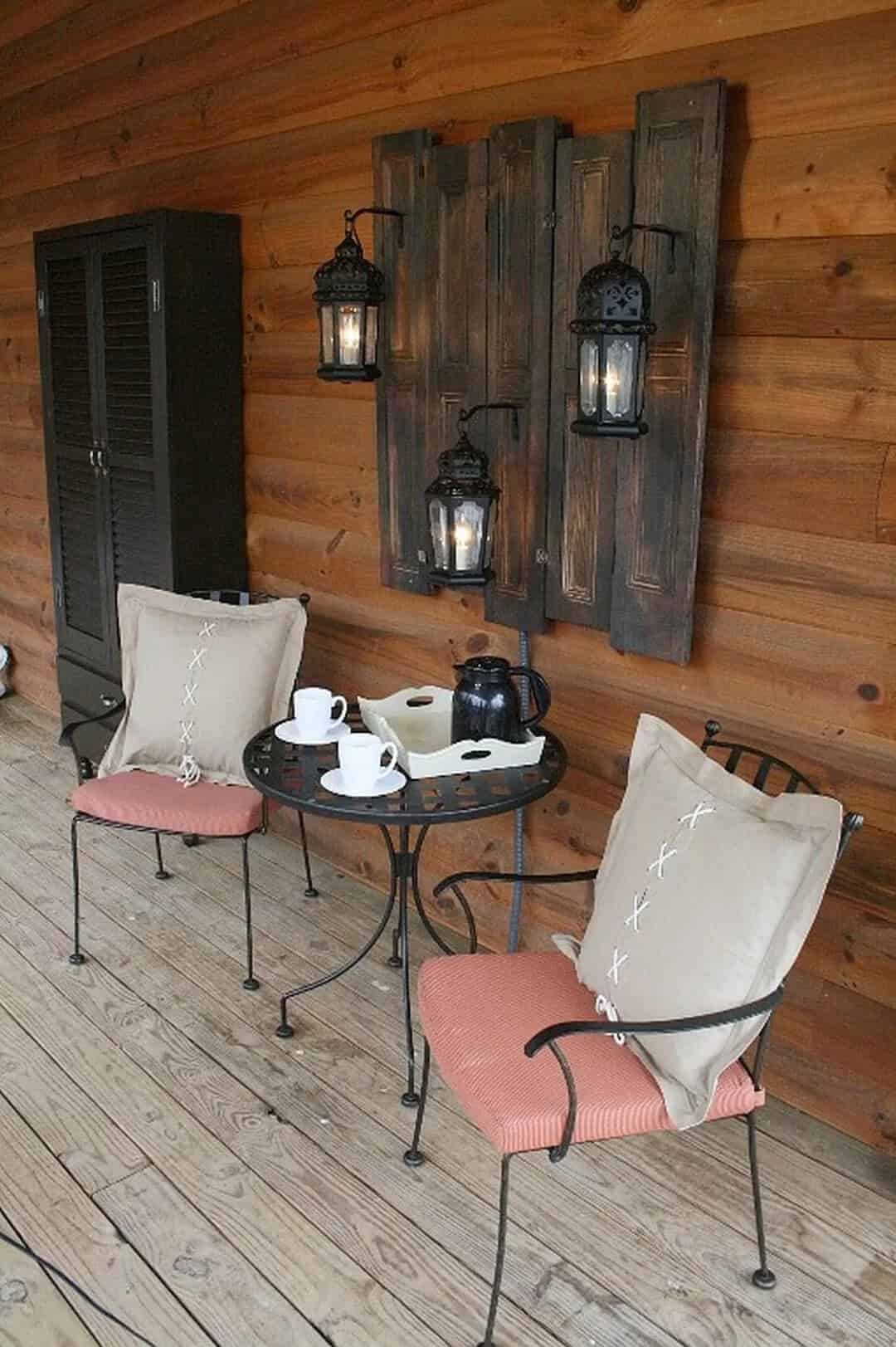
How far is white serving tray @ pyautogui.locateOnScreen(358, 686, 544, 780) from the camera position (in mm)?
2268

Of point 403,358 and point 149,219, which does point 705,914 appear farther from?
point 149,219

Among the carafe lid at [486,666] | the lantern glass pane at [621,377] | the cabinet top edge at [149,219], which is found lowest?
the carafe lid at [486,666]

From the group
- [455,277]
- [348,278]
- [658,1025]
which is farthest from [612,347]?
[658,1025]

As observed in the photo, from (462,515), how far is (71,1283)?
1.50 meters

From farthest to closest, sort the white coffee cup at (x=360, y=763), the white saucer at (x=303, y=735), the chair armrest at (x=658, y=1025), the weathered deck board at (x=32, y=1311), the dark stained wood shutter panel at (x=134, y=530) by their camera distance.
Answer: the dark stained wood shutter panel at (x=134, y=530), the white saucer at (x=303, y=735), the white coffee cup at (x=360, y=763), the weathered deck board at (x=32, y=1311), the chair armrest at (x=658, y=1025)

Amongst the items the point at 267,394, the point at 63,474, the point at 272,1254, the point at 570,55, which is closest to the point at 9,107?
the point at 63,474

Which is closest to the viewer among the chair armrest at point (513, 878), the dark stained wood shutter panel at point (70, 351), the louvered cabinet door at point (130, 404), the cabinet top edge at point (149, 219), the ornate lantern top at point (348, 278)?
the chair armrest at point (513, 878)

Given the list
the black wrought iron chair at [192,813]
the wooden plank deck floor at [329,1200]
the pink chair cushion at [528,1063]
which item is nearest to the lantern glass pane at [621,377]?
the pink chair cushion at [528,1063]

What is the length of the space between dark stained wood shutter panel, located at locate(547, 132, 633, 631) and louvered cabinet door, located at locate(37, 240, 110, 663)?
173 centimetres

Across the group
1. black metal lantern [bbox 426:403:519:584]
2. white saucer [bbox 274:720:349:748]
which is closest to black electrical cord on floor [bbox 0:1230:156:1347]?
white saucer [bbox 274:720:349:748]

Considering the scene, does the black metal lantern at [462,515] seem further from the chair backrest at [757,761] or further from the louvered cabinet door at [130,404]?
the louvered cabinet door at [130,404]

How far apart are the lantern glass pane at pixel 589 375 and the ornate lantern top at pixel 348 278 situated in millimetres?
697

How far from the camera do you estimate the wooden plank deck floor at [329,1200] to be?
181 cm

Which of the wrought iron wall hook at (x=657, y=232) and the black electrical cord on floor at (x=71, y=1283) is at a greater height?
the wrought iron wall hook at (x=657, y=232)
